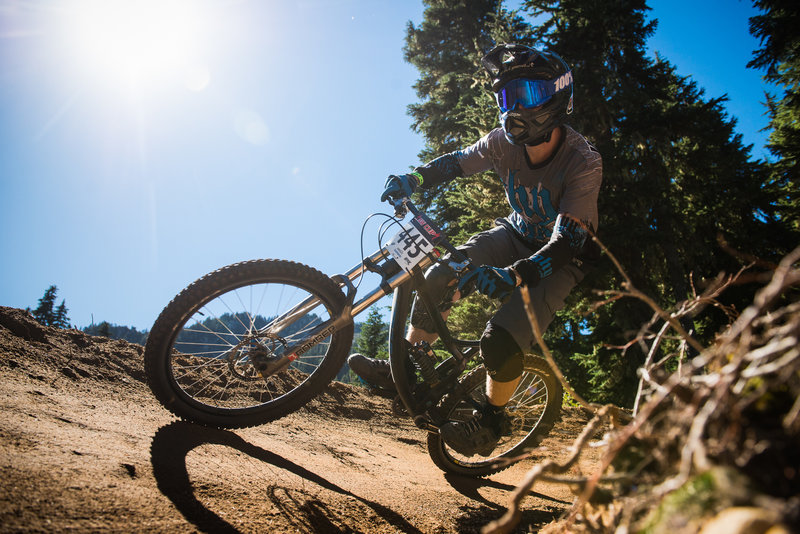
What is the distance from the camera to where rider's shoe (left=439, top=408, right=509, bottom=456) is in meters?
2.76

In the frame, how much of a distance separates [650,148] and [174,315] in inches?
408

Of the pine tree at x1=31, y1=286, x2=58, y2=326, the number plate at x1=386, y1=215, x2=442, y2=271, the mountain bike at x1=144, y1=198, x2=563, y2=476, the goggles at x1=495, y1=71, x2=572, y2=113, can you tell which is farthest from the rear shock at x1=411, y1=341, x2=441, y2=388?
the pine tree at x1=31, y1=286, x2=58, y2=326

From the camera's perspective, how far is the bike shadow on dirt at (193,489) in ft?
5.07

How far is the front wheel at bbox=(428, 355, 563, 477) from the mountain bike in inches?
0.5

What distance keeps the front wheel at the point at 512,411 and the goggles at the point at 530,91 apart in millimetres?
2054

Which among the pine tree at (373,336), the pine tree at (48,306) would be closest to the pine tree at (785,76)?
the pine tree at (373,336)

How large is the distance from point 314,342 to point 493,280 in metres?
1.30

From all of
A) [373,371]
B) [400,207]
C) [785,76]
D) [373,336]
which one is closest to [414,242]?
[400,207]

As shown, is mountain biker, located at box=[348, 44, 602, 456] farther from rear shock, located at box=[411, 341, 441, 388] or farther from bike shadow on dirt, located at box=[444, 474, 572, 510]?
bike shadow on dirt, located at box=[444, 474, 572, 510]

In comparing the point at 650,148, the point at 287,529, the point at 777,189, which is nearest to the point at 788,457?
the point at 287,529

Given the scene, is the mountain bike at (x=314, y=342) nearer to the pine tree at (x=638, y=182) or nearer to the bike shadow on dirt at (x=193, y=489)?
the bike shadow on dirt at (x=193, y=489)

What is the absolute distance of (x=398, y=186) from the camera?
3170mm

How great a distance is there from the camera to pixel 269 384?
13.6 ft

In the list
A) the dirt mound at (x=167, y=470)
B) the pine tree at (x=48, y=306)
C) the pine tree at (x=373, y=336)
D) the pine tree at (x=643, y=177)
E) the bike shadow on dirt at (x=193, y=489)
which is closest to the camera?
the dirt mound at (x=167, y=470)
